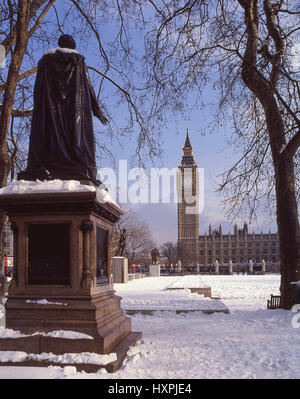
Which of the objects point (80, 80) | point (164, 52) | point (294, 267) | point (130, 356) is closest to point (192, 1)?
point (164, 52)

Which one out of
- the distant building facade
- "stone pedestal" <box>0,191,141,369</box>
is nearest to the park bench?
"stone pedestal" <box>0,191,141,369</box>

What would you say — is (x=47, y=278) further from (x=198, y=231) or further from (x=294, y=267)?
(x=198, y=231)

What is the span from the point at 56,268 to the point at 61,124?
1.95 metres

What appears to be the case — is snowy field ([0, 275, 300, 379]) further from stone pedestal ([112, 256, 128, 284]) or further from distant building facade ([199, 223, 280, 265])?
distant building facade ([199, 223, 280, 265])

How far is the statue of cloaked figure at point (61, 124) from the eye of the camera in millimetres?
5770

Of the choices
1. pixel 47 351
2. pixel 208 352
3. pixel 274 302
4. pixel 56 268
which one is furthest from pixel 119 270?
pixel 47 351

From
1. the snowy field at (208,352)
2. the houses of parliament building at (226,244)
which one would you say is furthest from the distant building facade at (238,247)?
the snowy field at (208,352)

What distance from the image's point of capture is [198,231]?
496 ft

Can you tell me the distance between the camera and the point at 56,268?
210 inches

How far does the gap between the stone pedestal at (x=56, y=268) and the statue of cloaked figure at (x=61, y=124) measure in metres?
0.51

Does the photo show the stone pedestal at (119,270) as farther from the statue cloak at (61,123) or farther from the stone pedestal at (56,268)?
the stone pedestal at (56,268)

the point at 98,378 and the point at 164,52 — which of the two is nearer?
the point at 98,378

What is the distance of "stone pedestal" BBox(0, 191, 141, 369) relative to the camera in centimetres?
508

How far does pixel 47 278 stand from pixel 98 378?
151 centimetres
